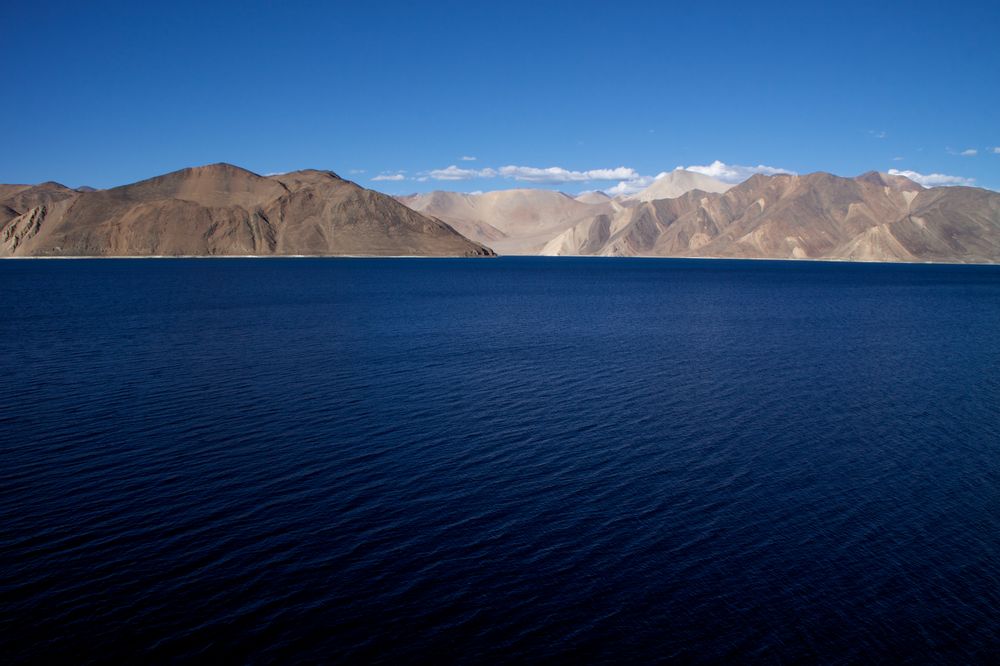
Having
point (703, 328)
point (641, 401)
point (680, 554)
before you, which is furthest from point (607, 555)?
point (703, 328)

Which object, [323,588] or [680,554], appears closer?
[323,588]

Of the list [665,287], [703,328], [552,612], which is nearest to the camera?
[552,612]

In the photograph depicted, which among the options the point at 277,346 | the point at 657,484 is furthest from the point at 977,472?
the point at 277,346

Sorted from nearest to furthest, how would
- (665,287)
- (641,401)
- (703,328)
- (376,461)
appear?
1. (376,461)
2. (641,401)
3. (703,328)
4. (665,287)

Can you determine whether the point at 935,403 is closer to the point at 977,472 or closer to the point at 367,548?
the point at 977,472

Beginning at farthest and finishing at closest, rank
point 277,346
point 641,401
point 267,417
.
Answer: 1. point 277,346
2. point 641,401
3. point 267,417

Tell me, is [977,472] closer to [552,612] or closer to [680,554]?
[680,554]
